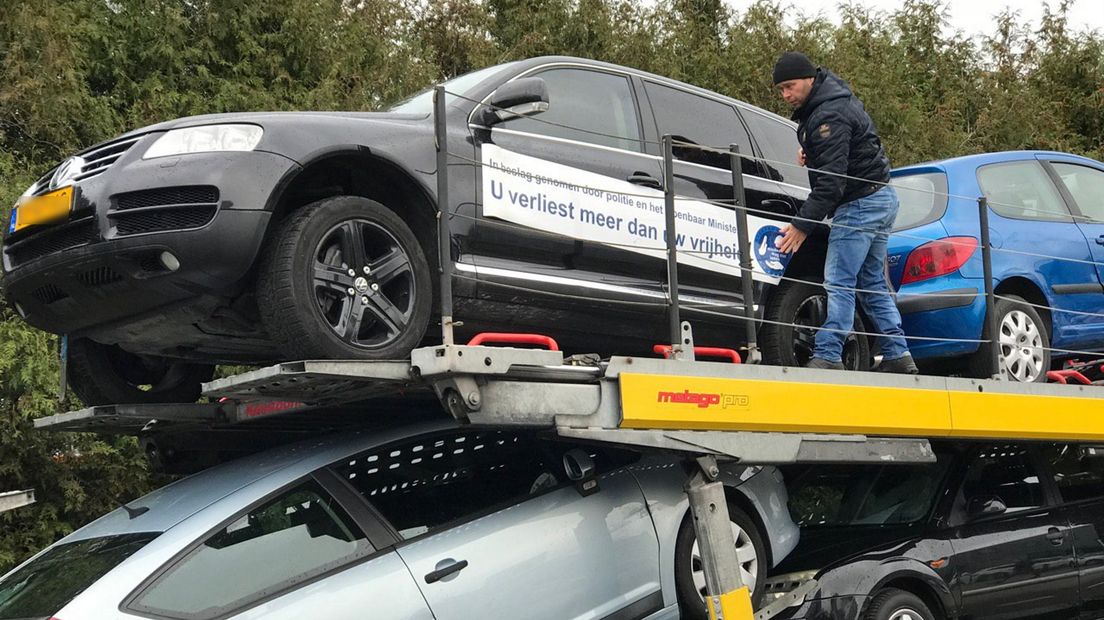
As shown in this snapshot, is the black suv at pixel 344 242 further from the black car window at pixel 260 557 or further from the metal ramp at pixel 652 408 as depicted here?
the black car window at pixel 260 557

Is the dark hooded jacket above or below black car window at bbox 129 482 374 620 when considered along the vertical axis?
above

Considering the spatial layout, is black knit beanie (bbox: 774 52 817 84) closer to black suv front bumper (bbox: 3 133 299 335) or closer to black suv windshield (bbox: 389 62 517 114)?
black suv windshield (bbox: 389 62 517 114)

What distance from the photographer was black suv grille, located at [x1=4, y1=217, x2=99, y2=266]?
4.23 meters

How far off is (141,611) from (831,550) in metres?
3.55

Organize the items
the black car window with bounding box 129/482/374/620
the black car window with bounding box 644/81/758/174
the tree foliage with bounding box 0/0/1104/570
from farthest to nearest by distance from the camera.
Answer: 1. the tree foliage with bounding box 0/0/1104/570
2. the black car window with bounding box 644/81/758/174
3. the black car window with bounding box 129/482/374/620

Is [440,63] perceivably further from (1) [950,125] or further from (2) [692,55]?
(1) [950,125]

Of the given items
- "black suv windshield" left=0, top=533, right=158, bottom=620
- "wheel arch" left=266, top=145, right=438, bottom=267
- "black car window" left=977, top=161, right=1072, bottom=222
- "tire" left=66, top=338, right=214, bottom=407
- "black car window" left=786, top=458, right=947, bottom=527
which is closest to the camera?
"black suv windshield" left=0, top=533, right=158, bottom=620

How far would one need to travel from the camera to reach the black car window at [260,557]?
3.72 meters

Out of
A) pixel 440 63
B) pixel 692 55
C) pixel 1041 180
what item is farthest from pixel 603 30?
pixel 1041 180

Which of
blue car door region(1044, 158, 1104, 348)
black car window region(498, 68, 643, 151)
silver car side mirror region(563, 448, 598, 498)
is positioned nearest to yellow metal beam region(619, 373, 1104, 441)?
silver car side mirror region(563, 448, 598, 498)

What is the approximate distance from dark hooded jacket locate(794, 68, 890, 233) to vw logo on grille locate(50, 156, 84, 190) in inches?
123

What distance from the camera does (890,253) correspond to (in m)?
6.70

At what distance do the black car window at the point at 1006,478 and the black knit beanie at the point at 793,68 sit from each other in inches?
88.6

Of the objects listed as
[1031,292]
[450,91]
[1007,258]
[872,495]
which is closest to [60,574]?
[450,91]
